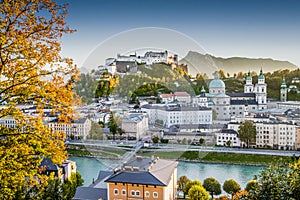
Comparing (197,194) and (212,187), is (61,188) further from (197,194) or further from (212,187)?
(212,187)

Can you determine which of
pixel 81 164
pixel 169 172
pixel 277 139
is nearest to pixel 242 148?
pixel 277 139

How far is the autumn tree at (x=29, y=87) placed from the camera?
4.62 ft

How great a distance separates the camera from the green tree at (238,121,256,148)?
8844mm

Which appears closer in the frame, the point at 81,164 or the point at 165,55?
the point at 165,55

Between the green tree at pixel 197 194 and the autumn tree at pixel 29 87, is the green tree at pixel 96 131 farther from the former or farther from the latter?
the green tree at pixel 197 194

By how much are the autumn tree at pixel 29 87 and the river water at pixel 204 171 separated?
478cm

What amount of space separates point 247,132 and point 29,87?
8068 millimetres

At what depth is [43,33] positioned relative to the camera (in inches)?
57.4

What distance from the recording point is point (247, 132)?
8.84 meters

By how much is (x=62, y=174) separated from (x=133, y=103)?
407cm

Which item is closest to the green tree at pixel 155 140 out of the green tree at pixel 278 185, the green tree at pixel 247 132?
the green tree at pixel 278 185

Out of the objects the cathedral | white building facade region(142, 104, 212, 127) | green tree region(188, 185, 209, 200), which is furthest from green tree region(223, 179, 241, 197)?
the cathedral

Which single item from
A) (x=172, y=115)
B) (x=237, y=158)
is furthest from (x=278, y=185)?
(x=237, y=158)

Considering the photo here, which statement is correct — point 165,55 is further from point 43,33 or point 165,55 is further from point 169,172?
point 169,172
